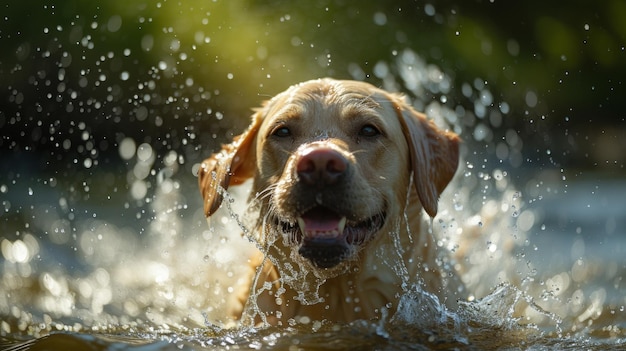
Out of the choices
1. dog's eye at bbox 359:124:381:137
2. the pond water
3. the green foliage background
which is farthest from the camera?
the green foliage background

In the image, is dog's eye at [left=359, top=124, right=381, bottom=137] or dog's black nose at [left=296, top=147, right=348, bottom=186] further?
dog's eye at [left=359, top=124, right=381, bottom=137]

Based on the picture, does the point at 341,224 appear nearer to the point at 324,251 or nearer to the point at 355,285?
the point at 324,251

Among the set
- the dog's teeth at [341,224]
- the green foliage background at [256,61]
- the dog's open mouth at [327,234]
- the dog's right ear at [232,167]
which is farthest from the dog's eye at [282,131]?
the green foliage background at [256,61]

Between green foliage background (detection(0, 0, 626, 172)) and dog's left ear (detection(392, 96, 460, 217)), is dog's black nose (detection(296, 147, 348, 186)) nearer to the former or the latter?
dog's left ear (detection(392, 96, 460, 217))

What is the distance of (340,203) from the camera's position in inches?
155

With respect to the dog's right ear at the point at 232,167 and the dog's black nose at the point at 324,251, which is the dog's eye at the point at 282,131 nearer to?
the dog's right ear at the point at 232,167

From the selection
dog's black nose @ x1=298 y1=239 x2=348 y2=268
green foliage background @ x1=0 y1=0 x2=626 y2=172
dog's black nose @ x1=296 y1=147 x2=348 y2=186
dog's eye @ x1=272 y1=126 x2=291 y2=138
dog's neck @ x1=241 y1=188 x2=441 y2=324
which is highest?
green foliage background @ x1=0 y1=0 x2=626 y2=172

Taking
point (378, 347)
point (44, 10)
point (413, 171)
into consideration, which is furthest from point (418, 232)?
point (44, 10)

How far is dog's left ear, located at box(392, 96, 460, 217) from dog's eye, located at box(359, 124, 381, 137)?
0.97ft

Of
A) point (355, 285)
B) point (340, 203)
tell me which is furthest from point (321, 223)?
point (355, 285)

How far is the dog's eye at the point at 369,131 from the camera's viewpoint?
14.4 ft

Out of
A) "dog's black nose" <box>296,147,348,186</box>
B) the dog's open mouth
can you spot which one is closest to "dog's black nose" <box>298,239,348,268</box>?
the dog's open mouth

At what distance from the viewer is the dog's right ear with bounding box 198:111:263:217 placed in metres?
4.77

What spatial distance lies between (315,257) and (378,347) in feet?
1.71
